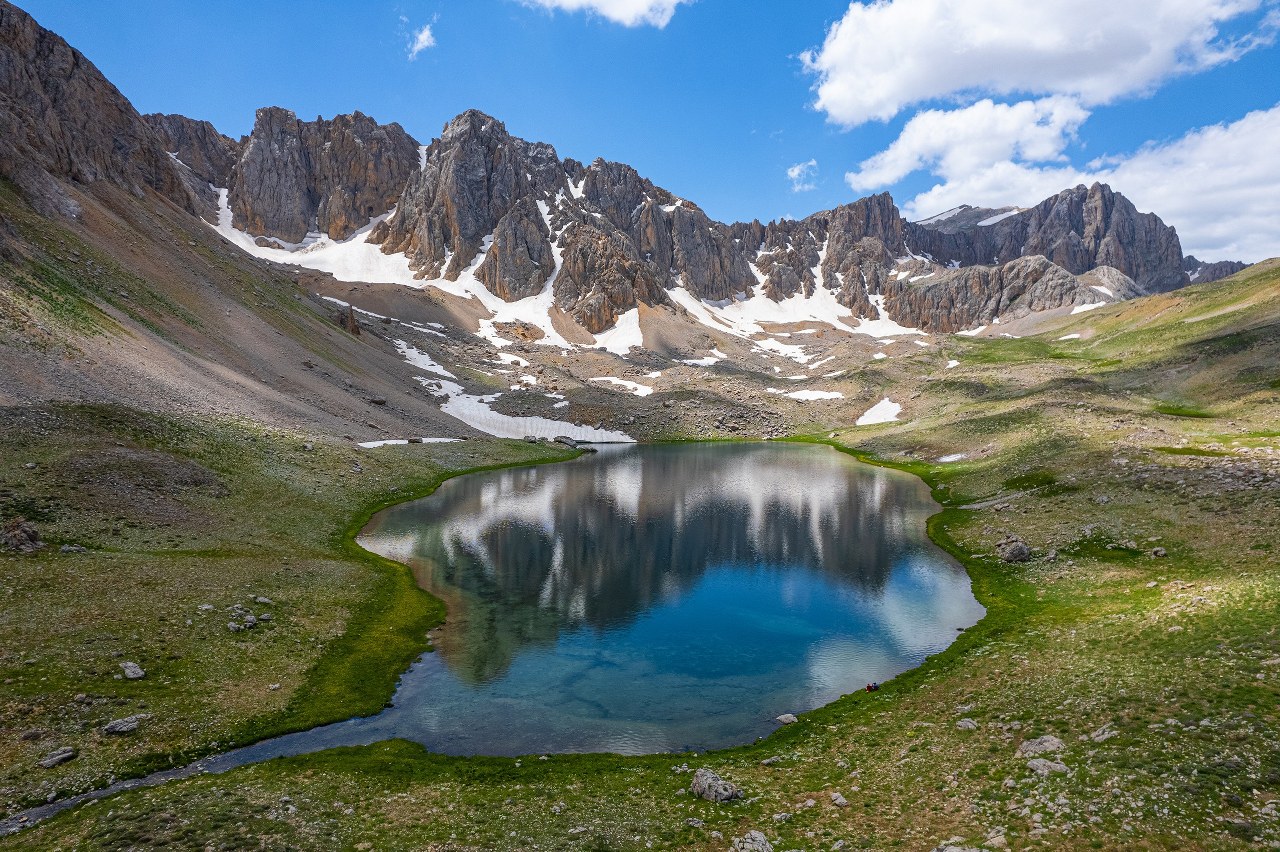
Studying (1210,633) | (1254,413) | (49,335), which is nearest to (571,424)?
(49,335)

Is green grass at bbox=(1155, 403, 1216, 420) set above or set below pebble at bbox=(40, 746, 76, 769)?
above

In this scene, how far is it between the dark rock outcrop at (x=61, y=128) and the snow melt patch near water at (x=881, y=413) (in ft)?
481

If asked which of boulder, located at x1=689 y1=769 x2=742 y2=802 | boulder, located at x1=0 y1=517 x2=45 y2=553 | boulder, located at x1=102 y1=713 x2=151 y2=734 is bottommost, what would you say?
boulder, located at x1=689 y1=769 x2=742 y2=802

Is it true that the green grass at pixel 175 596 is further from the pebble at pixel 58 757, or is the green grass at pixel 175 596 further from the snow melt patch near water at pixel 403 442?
the snow melt patch near water at pixel 403 442

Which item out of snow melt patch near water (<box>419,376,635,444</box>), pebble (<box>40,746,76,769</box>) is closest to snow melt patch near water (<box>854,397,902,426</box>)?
snow melt patch near water (<box>419,376,635,444</box>)

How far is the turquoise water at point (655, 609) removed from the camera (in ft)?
89.7

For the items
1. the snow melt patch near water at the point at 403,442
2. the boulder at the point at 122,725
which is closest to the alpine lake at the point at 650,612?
the boulder at the point at 122,725

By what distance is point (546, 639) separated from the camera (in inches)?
1406

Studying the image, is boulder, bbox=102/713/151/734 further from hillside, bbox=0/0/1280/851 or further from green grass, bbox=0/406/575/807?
green grass, bbox=0/406/575/807

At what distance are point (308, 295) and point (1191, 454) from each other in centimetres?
16306

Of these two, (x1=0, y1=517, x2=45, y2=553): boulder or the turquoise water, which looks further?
(x1=0, y1=517, x2=45, y2=553): boulder

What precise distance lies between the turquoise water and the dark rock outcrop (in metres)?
85.8

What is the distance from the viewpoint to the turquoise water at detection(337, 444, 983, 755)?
27.3 meters

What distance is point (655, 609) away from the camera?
40.8 metres
